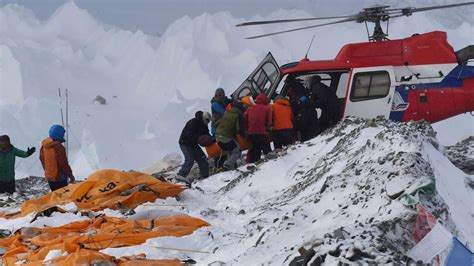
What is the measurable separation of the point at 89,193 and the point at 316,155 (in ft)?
8.04

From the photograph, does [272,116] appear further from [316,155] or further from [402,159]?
[402,159]

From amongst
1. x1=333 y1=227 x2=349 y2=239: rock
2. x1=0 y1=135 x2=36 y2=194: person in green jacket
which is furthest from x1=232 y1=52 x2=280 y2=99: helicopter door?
x1=333 y1=227 x2=349 y2=239: rock

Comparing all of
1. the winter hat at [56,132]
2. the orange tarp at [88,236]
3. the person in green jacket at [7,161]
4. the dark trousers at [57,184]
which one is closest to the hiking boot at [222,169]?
the dark trousers at [57,184]

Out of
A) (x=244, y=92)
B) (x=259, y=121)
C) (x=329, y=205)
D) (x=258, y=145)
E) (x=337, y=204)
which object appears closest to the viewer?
(x=337, y=204)

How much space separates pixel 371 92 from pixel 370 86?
3.2 inches

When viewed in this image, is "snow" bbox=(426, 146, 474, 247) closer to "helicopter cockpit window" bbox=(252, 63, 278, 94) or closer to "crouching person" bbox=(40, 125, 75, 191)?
"helicopter cockpit window" bbox=(252, 63, 278, 94)

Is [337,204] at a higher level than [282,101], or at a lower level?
lower

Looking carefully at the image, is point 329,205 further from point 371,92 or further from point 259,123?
point 371,92

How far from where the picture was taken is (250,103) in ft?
28.4

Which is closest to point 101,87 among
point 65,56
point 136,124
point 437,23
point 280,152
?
point 65,56

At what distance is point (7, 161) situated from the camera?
26.4ft

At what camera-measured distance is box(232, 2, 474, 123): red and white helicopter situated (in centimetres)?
841

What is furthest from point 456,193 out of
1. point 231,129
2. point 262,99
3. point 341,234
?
point 231,129

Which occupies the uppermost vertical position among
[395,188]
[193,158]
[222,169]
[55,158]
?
[55,158]
